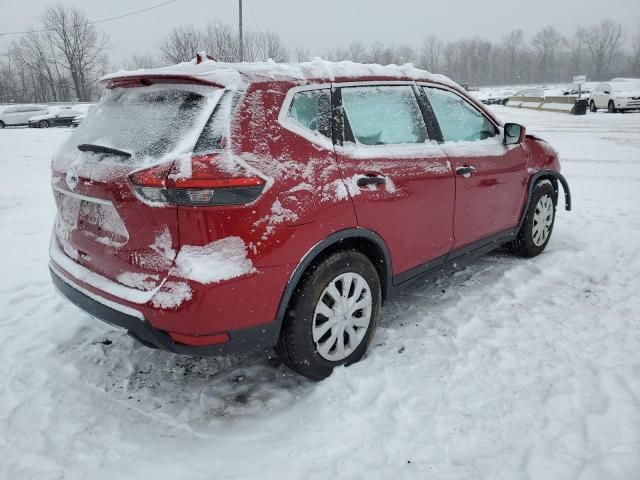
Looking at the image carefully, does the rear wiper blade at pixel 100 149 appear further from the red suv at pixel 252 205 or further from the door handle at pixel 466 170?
the door handle at pixel 466 170

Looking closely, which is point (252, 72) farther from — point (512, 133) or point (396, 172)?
point (512, 133)

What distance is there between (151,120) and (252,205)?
28.4 inches

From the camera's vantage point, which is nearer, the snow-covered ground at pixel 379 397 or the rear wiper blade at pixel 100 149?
the snow-covered ground at pixel 379 397

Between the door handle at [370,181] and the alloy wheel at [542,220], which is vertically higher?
the door handle at [370,181]

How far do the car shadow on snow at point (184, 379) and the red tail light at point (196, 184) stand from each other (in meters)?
1.23

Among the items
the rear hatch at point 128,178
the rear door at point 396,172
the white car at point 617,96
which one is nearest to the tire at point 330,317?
the rear door at point 396,172

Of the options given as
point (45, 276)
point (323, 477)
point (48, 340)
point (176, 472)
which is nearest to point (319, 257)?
point (323, 477)

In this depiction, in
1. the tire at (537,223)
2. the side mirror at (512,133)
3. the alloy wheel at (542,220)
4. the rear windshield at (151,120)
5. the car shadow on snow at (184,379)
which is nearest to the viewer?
the rear windshield at (151,120)

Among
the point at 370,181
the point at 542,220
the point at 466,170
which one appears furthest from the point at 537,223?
the point at 370,181

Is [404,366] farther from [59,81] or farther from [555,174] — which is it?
[59,81]

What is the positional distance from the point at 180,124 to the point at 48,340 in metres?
2.04

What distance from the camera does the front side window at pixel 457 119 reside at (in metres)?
3.52

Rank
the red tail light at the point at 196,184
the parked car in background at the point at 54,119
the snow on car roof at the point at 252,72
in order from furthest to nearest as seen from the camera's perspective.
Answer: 1. the parked car in background at the point at 54,119
2. the snow on car roof at the point at 252,72
3. the red tail light at the point at 196,184

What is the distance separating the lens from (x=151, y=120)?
2434mm
